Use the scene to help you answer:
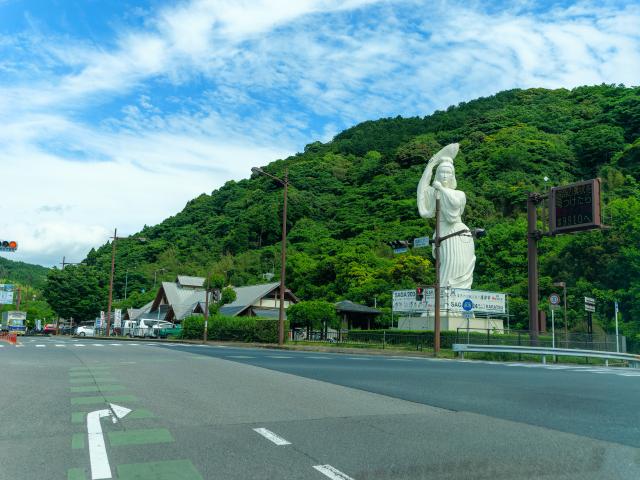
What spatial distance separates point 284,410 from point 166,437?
241cm

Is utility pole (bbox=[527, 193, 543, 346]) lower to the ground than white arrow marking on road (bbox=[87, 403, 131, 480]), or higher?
higher

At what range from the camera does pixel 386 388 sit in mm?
12242

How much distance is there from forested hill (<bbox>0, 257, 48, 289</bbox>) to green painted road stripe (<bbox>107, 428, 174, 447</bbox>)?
142 metres

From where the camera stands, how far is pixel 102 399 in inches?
397

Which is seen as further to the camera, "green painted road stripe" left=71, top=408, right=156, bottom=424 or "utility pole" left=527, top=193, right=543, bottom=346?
"utility pole" left=527, top=193, right=543, bottom=346

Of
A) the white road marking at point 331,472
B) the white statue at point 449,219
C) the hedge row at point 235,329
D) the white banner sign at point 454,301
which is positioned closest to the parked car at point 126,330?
the hedge row at point 235,329

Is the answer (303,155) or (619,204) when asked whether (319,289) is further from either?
(303,155)

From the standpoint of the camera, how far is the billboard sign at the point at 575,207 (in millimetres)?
28516

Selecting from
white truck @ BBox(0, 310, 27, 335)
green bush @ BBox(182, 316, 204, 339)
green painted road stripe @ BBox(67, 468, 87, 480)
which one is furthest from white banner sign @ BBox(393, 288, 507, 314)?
white truck @ BBox(0, 310, 27, 335)

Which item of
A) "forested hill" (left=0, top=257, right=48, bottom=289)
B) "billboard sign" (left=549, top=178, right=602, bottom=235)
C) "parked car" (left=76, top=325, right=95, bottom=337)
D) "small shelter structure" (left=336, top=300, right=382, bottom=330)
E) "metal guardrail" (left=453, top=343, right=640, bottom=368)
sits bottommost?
"parked car" (left=76, top=325, right=95, bottom=337)

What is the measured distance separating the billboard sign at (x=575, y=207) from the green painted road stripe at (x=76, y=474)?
27.3m

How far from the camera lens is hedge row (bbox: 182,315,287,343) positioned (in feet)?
138

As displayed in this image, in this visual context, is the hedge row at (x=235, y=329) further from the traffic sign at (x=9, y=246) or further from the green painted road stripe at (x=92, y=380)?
the green painted road stripe at (x=92, y=380)

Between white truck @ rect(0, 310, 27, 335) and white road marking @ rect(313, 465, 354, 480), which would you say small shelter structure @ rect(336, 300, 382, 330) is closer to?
white truck @ rect(0, 310, 27, 335)
